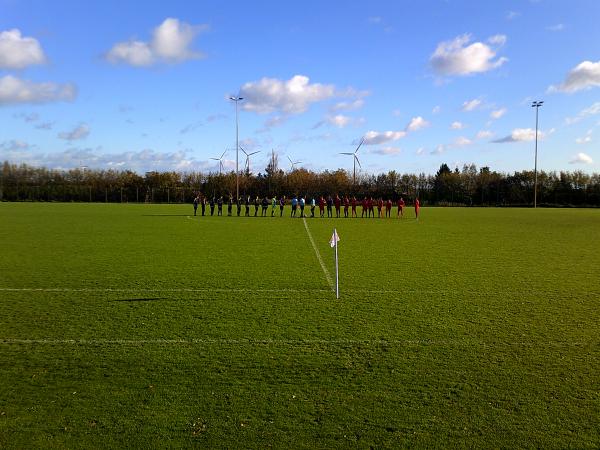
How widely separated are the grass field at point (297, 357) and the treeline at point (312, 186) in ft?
260

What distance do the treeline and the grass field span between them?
7938cm

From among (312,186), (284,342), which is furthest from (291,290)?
(312,186)

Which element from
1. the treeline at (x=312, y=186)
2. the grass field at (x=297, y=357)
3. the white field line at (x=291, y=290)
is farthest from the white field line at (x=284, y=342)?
the treeline at (x=312, y=186)

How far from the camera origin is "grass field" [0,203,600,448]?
4.68m

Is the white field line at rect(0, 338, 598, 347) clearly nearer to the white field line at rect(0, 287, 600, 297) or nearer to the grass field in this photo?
the grass field

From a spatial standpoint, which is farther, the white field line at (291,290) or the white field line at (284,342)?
the white field line at (291,290)

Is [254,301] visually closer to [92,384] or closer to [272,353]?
[272,353]

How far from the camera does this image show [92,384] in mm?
5609

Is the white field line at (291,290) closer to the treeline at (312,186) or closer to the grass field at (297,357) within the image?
the grass field at (297,357)

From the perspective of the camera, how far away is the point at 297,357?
21.3 ft

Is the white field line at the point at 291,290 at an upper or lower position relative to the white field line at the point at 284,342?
upper

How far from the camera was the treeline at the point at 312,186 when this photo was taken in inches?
3474

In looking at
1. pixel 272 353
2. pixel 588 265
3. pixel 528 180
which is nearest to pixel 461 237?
pixel 588 265

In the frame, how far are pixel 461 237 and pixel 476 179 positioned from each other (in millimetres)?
73966
